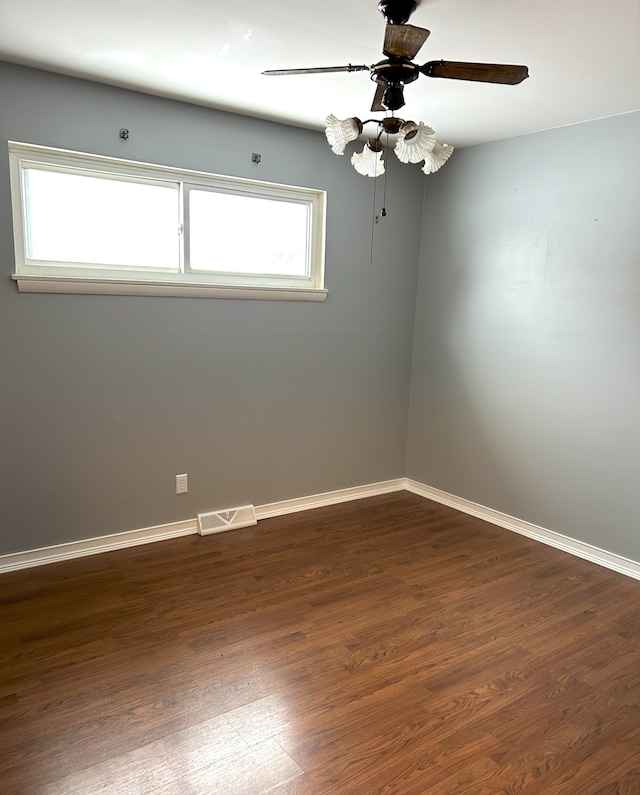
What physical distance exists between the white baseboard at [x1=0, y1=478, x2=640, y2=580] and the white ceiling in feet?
8.00

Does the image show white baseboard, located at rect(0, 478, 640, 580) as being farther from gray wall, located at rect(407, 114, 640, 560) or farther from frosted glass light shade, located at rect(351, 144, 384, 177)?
frosted glass light shade, located at rect(351, 144, 384, 177)

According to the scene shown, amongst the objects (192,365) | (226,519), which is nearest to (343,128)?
(192,365)

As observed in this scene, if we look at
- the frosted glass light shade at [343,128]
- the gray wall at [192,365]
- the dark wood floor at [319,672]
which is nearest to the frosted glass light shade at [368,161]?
the frosted glass light shade at [343,128]

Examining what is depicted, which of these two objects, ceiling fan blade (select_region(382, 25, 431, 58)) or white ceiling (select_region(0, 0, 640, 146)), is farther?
white ceiling (select_region(0, 0, 640, 146))

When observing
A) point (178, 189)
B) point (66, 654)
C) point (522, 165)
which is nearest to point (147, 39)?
point (178, 189)

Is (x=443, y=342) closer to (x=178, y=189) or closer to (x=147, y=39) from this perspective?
(x=178, y=189)

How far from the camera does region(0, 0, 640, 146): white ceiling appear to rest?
79.1 inches

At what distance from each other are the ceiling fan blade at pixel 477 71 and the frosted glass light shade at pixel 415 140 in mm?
182

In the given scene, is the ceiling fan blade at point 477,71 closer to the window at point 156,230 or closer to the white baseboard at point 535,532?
the window at point 156,230

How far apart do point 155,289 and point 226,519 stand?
1.50 m

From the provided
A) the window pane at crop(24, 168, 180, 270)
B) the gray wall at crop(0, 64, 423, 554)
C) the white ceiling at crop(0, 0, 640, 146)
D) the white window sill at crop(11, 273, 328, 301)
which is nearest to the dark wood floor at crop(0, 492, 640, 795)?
the gray wall at crop(0, 64, 423, 554)

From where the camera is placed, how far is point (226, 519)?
3.59m

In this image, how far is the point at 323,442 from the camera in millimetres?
3998

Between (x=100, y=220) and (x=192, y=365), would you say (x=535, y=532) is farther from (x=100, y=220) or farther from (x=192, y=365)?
(x=100, y=220)
